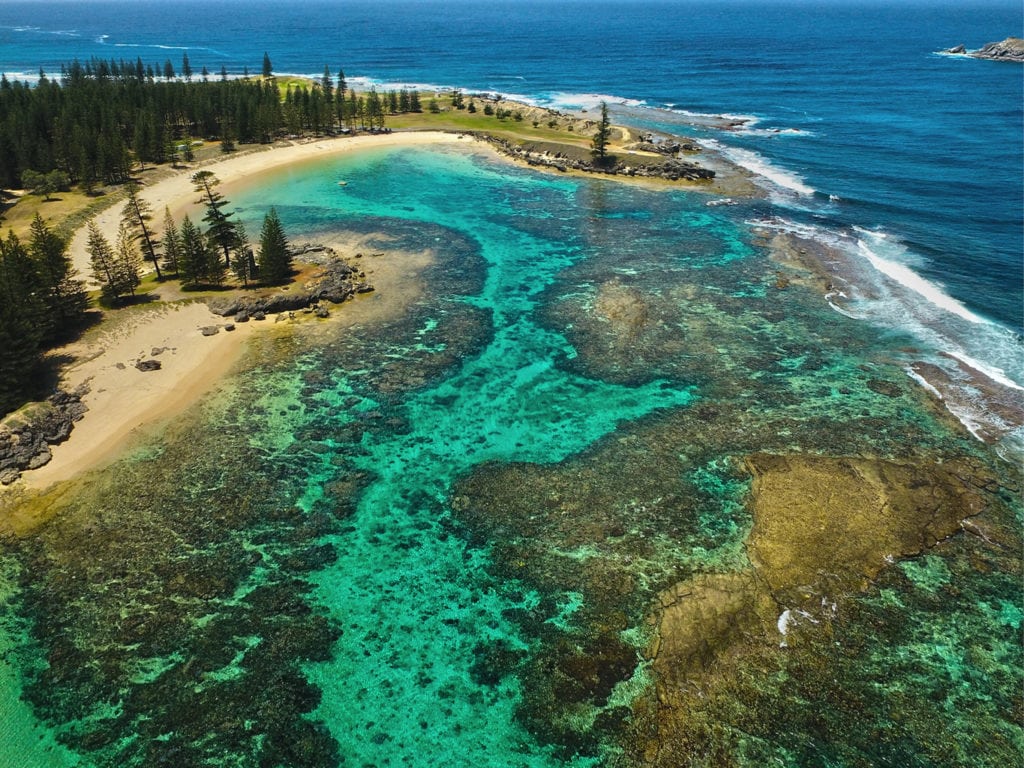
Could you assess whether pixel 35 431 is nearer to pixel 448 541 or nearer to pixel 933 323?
pixel 448 541

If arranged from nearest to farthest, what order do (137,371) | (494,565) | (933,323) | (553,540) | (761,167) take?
(494,565), (553,540), (137,371), (933,323), (761,167)

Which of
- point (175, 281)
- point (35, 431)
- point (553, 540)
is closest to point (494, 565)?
point (553, 540)

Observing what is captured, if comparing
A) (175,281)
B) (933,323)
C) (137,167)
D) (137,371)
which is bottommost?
(137,371)

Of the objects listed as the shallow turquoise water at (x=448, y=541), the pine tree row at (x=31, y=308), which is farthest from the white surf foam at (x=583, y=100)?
the pine tree row at (x=31, y=308)

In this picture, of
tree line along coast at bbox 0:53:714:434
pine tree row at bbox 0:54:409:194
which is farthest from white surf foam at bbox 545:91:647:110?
pine tree row at bbox 0:54:409:194

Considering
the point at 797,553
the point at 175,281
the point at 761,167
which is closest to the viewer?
the point at 797,553

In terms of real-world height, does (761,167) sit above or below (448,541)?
above

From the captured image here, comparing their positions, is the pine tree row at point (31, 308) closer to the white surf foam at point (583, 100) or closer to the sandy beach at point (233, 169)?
→ the sandy beach at point (233, 169)

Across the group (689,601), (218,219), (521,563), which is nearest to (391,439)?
(521,563)

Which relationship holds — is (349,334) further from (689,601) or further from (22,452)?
(689,601)
